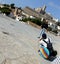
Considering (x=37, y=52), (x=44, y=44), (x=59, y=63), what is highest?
(x=59, y=63)

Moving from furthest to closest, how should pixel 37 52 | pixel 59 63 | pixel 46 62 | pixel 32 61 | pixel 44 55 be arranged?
pixel 37 52 < pixel 44 55 < pixel 46 62 < pixel 32 61 < pixel 59 63

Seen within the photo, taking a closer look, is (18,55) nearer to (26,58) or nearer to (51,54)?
(26,58)

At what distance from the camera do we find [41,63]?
33.1 feet

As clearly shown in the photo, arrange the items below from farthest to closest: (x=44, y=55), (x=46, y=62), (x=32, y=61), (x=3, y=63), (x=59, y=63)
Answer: (x=44, y=55) < (x=46, y=62) < (x=32, y=61) < (x=3, y=63) < (x=59, y=63)

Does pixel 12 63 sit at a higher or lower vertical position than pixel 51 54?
higher

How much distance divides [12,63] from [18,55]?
1456mm

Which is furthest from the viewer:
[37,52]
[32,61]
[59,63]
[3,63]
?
[37,52]

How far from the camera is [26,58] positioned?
1011 centimetres

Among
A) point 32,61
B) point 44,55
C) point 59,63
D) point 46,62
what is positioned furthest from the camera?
point 44,55

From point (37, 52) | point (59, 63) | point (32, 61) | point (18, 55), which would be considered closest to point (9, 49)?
point (18, 55)

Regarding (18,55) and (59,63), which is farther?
(18,55)

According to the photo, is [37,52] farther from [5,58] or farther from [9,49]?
[5,58]

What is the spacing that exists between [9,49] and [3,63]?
7.45 feet

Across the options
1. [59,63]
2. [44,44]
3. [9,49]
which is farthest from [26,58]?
[59,63]
